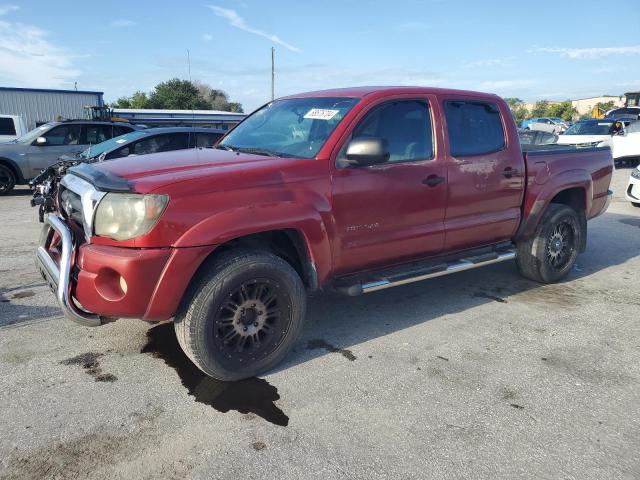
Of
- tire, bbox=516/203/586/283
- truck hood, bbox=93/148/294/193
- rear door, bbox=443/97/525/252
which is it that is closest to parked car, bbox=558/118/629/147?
tire, bbox=516/203/586/283

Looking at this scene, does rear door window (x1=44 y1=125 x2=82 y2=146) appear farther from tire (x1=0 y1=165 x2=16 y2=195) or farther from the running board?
the running board

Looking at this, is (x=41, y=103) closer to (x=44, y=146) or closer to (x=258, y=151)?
(x=44, y=146)

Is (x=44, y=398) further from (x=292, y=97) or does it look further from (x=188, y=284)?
(x=292, y=97)

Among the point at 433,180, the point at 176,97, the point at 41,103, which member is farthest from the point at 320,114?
the point at 176,97

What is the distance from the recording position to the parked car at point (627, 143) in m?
15.3

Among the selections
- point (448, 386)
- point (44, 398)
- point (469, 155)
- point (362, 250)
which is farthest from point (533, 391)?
point (44, 398)

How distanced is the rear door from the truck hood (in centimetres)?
160

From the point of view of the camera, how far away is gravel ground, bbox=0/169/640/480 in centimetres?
246

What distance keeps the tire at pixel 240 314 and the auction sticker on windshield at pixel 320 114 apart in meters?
1.24

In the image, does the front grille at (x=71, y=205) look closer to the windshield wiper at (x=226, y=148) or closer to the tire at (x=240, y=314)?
the tire at (x=240, y=314)

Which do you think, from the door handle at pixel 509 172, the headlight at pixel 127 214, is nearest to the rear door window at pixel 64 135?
the headlight at pixel 127 214

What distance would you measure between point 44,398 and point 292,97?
301cm

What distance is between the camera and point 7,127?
46.8ft

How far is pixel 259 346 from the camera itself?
3260 mm
